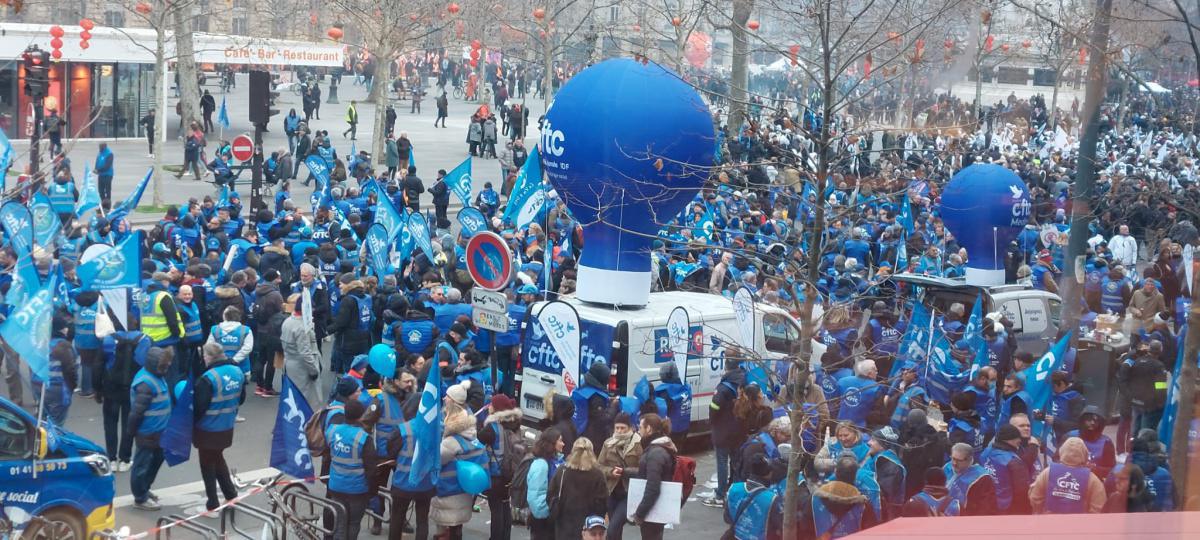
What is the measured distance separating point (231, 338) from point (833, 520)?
6191 mm

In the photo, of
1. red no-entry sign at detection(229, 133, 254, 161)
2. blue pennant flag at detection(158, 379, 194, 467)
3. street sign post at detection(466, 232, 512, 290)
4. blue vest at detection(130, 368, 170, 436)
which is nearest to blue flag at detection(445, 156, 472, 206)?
red no-entry sign at detection(229, 133, 254, 161)

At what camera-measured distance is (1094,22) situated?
1484 cm

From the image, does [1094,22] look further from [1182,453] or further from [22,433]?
[22,433]

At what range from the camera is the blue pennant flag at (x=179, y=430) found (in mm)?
10727

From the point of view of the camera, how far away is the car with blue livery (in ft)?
30.4

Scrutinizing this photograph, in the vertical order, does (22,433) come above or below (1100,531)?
below

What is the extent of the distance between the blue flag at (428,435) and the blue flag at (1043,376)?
5.55 meters

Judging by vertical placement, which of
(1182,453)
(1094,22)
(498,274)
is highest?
(1094,22)

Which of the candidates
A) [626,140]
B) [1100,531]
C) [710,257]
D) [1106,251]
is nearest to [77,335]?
[626,140]

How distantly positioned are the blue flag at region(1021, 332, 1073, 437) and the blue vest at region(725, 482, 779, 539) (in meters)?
4.09

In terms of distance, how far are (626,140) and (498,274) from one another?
2.39 metres

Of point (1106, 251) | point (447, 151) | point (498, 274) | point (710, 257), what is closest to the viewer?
point (498, 274)

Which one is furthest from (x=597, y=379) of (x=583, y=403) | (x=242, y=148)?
(x=242, y=148)

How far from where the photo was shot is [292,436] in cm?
1042
